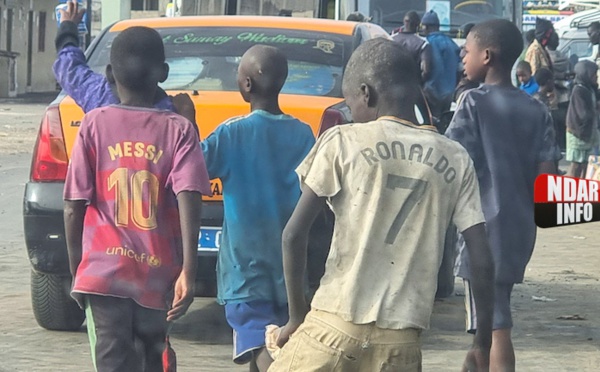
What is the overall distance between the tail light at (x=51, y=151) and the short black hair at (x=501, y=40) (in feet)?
8.06

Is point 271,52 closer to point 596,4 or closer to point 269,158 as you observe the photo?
point 269,158

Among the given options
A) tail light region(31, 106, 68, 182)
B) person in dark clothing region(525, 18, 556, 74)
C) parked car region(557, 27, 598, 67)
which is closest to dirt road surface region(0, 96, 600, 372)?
tail light region(31, 106, 68, 182)

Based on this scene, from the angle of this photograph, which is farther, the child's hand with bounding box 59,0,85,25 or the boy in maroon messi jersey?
the child's hand with bounding box 59,0,85,25

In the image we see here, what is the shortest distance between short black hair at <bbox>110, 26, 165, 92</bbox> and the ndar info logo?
169 centimetres

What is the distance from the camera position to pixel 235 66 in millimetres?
7438

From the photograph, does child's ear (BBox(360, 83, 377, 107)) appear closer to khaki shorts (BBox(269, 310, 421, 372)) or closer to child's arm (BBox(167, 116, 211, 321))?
khaki shorts (BBox(269, 310, 421, 372))

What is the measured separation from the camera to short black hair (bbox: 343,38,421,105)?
3730 mm

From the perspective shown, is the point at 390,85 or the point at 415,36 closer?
the point at 390,85

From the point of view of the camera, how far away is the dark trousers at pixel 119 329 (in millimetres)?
4578

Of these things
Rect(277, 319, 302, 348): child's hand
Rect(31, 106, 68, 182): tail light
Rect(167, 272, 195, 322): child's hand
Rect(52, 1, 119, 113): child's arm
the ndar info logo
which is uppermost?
Rect(52, 1, 119, 113): child's arm

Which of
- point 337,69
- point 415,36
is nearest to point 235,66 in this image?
point 337,69

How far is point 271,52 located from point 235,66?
7.70 ft

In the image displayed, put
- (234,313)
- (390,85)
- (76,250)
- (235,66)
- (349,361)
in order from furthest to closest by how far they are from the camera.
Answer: (235,66) → (234,313) → (76,250) → (390,85) → (349,361)

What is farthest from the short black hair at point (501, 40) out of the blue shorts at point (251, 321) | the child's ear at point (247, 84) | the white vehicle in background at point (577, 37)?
the white vehicle in background at point (577, 37)
